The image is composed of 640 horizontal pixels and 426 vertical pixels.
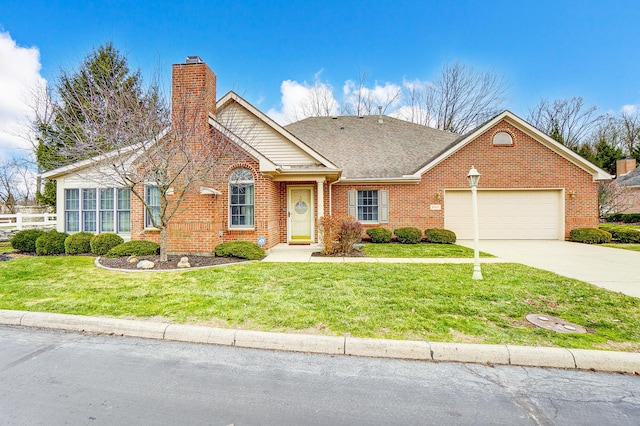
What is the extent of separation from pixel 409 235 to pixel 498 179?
487 centimetres

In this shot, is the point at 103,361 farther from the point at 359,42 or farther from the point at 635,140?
the point at 635,140

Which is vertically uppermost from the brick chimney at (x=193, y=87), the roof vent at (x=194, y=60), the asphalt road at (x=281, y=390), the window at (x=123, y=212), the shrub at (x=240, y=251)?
the roof vent at (x=194, y=60)

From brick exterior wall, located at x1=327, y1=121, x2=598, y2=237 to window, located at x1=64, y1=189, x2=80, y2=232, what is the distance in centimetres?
1106

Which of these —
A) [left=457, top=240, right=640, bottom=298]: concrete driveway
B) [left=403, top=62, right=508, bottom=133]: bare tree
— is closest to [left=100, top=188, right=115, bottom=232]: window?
[left=457, top=240, right=640, bottom=298]: concrete driveway

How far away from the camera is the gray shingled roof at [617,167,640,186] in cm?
2615

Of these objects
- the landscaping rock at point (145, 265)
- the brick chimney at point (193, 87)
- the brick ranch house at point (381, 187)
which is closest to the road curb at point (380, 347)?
the landscaping rock at point (145, 265)

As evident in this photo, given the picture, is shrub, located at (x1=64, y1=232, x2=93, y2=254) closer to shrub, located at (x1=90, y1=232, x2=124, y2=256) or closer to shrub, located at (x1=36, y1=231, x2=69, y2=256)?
shrub, located at (x1=36, y1=231, x2=69, y2=256)

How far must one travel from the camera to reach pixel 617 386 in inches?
121

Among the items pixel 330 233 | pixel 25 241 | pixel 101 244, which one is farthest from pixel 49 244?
pixel 330 233

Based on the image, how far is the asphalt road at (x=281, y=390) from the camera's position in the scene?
2543mm

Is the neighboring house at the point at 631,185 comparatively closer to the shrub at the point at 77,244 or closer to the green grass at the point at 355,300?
the green grass at the point at 355,300

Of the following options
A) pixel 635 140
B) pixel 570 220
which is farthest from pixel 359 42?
pixel 635 140

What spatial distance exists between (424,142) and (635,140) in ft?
113

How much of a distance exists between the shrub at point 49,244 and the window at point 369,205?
11046mm
